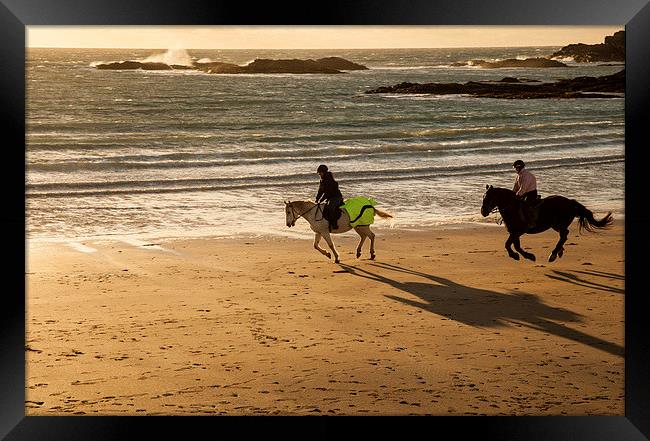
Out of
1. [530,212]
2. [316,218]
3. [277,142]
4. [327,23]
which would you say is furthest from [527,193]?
[277,142]

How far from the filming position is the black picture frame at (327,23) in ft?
25.6

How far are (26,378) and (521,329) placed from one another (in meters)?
4.01

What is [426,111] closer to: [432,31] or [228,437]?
[432,31]

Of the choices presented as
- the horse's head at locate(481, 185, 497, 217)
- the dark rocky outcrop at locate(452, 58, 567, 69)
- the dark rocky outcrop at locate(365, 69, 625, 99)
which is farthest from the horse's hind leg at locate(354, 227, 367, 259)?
the dark rocky outcrop at locate(365, 69, 625, 99)

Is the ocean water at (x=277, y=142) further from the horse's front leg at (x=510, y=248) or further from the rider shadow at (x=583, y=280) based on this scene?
the rider shadow at (x=583, y=280)

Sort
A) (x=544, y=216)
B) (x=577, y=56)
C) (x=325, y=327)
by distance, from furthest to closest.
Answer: (x=577, y=56) → (x=544, y=216) → (x=325, y=327)

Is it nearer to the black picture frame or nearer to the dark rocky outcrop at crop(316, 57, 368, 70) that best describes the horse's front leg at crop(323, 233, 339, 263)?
the dark rocky outcrop at crop(316, 57, 368, 70)

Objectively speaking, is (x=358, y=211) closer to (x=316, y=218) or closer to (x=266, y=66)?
(x=316, y=218)

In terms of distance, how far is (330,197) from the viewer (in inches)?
415

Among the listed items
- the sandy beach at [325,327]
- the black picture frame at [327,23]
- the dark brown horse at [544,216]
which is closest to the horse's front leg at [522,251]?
the dark brown horse at [544,216]

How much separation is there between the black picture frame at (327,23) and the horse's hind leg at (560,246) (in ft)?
8.18

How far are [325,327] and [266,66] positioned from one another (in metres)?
4.09

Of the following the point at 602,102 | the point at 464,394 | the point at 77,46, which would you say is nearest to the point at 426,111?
the point at 602,102

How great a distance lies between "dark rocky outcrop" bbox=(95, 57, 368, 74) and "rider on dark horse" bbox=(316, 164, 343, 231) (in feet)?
5.65
